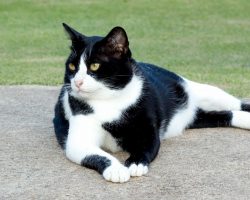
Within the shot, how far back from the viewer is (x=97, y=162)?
3697 millimetres

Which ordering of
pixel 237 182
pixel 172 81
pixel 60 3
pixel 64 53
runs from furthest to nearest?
pixel 60 3 → pixel 64 53 → pixel 172 81 → pixel 237 182

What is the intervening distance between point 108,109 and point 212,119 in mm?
1064

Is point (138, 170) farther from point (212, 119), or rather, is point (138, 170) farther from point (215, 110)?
point (215, 110)

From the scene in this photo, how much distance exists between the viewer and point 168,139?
444 cm

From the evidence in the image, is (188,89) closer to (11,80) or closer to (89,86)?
(89,86)

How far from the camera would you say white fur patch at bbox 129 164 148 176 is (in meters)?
3.64

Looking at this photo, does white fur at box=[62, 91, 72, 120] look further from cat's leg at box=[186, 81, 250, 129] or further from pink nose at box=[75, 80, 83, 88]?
cat's leg at box=[186, 81, 250, 129]

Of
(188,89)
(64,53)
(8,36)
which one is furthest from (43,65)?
(188,89)

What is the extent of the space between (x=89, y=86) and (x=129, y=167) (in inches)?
20.3

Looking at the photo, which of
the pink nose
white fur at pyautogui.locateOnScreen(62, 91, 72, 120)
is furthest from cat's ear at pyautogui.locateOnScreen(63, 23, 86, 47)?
white fur at pyautogui.locateOnScreen(62, 91, 72, 120)

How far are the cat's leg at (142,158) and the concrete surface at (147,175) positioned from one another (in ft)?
0.15

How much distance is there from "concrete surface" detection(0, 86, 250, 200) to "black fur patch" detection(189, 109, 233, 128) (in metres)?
0.08

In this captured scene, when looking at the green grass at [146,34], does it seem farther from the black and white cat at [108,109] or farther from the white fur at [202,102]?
the black and white cat at [108,109]

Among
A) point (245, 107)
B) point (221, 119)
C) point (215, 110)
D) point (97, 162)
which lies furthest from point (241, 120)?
point (97, 162)
